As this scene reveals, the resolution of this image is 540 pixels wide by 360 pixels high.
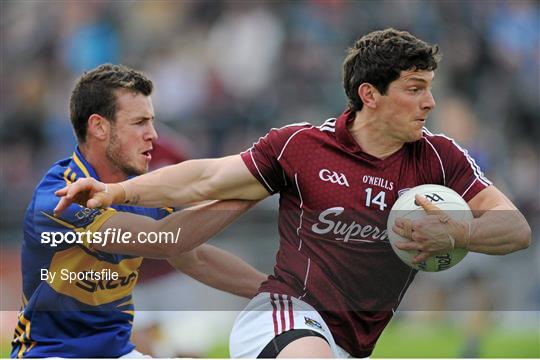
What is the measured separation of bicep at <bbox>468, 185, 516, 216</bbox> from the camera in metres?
6.06

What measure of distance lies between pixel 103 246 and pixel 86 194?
A: 0.67 meters

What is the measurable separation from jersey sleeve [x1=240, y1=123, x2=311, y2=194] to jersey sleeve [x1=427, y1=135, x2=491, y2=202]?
0.81 metres

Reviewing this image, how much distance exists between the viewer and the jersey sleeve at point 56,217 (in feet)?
21.3

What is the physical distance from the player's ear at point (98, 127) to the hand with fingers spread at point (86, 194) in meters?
1.06

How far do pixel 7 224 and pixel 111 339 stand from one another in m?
6.76

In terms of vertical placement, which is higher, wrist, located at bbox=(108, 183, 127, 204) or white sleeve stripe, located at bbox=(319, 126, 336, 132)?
white sleeve stripe, located at bbox=(319, 126, 336, 132)

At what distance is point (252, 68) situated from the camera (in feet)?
50.2

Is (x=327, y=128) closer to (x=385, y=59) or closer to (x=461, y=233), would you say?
(x=385, y=59)

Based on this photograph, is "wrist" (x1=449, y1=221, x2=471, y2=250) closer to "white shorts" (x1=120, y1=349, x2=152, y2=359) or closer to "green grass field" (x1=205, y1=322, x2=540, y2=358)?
"white shorts" (x1=120, y1=349, x2=152, y2=359)

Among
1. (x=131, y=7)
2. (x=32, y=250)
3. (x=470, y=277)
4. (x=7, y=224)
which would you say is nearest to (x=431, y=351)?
(x=470, y=277)

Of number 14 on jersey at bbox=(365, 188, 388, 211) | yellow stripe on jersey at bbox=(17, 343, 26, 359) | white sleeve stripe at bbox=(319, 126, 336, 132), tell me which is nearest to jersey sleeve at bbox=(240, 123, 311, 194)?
white sleeve stripe at bbox=(319, 126, 336, 132)

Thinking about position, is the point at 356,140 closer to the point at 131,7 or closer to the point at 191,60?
the point at 191,60

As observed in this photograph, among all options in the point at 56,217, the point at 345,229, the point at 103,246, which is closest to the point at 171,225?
the point at 103,246

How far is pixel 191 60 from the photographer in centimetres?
1563
